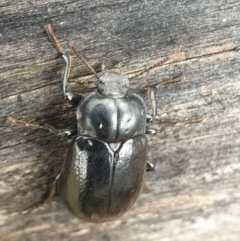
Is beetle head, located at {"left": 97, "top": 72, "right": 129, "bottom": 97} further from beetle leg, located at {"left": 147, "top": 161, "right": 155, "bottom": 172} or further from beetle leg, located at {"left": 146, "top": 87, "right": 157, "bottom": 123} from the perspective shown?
beetle leg, located at {"left": 147, "top": 161, "right": 155, "bottom": 172}

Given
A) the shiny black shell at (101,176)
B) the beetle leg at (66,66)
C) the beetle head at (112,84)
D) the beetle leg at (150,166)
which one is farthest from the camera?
the beetle leg at (150,166)

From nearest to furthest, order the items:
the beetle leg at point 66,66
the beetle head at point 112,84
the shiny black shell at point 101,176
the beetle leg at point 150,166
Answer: the beetle leg at point 66,66 → the beetle head at point 112,84 → the shiny black shell at point 101,176 → the beetle leg at point 150,166

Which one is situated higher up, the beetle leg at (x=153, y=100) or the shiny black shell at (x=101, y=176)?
the beetle leg at (x=153, y=100)

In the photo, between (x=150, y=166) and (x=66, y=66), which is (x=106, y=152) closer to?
(x=150, y=166)

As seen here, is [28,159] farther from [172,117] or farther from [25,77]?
[172,117]

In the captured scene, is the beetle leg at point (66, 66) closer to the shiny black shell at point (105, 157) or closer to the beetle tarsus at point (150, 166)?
the shiny black shell at point (105, 157)

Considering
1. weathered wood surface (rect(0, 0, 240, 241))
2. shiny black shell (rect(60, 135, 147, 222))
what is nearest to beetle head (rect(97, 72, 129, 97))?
weathered wood surface (rect(0, 0, 240, 241))

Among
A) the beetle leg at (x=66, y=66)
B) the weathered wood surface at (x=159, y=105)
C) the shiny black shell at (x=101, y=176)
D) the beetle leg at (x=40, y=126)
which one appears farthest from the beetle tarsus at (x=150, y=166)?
the beetle leg at (x=66, y=66)
